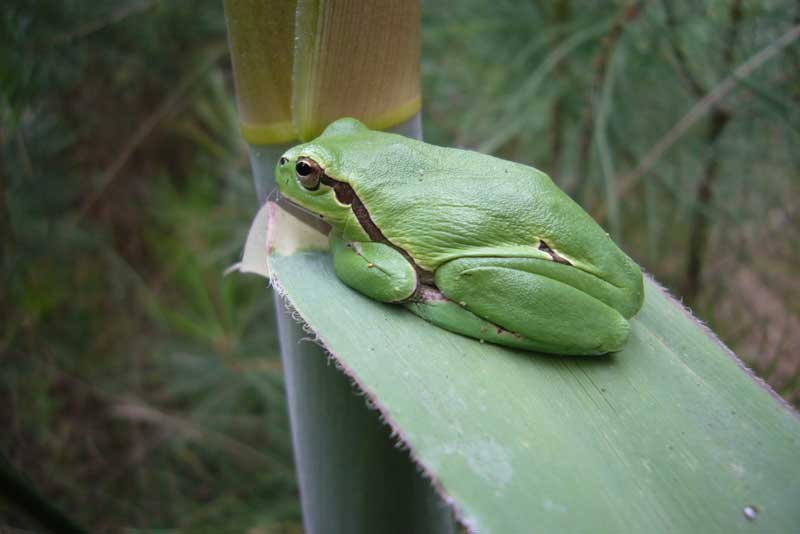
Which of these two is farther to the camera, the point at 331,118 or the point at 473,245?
the point at 473,245

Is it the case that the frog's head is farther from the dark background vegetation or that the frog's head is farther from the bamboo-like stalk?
the dark background vegetation

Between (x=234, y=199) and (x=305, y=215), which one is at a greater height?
(x=305, y=215)

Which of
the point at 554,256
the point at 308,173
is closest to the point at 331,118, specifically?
the point at 308,173

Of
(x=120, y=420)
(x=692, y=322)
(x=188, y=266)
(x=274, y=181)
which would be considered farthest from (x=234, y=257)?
(x=692, y=322)

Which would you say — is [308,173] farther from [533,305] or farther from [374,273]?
[533,305]

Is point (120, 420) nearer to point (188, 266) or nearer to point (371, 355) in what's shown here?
point (188, 266)

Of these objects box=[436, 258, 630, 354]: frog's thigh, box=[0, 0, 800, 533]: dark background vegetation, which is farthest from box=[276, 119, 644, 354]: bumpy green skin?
box=[0, 0, 800, 533]: dark background vegetation

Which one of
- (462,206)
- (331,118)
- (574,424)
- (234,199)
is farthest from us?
(234,199)
